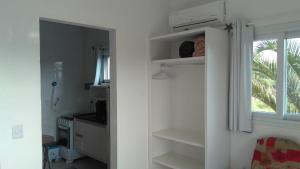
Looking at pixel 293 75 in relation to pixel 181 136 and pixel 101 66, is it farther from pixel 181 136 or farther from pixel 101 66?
pixel 101 66

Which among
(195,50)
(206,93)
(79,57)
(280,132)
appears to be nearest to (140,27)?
(195,50)

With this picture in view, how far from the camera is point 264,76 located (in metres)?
2.39

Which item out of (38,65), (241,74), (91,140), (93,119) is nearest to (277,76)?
(241,74)

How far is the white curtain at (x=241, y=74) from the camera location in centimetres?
235

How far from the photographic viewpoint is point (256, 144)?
91.7 inches

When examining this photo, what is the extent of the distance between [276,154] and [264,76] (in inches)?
29.4

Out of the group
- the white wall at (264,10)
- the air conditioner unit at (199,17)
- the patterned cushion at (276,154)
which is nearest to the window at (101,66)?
the air conditioner unit at (199,17)

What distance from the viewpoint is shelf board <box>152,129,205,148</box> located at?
2.50 m

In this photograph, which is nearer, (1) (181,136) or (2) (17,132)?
(2) (17,132)

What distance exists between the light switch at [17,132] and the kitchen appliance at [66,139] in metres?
2.25

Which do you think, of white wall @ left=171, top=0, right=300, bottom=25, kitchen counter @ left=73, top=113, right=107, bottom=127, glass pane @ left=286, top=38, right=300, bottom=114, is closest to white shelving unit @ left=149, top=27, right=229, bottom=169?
white wall @ left=171, top=0, right=300, bottom=25

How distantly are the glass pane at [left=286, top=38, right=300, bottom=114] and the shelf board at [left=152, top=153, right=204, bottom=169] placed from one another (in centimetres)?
111

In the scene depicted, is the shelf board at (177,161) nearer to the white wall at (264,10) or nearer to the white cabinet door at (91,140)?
the white cabinet door at (91,140)

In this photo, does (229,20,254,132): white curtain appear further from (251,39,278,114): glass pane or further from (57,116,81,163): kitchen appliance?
(57,116,81,163): kitchen appliance
